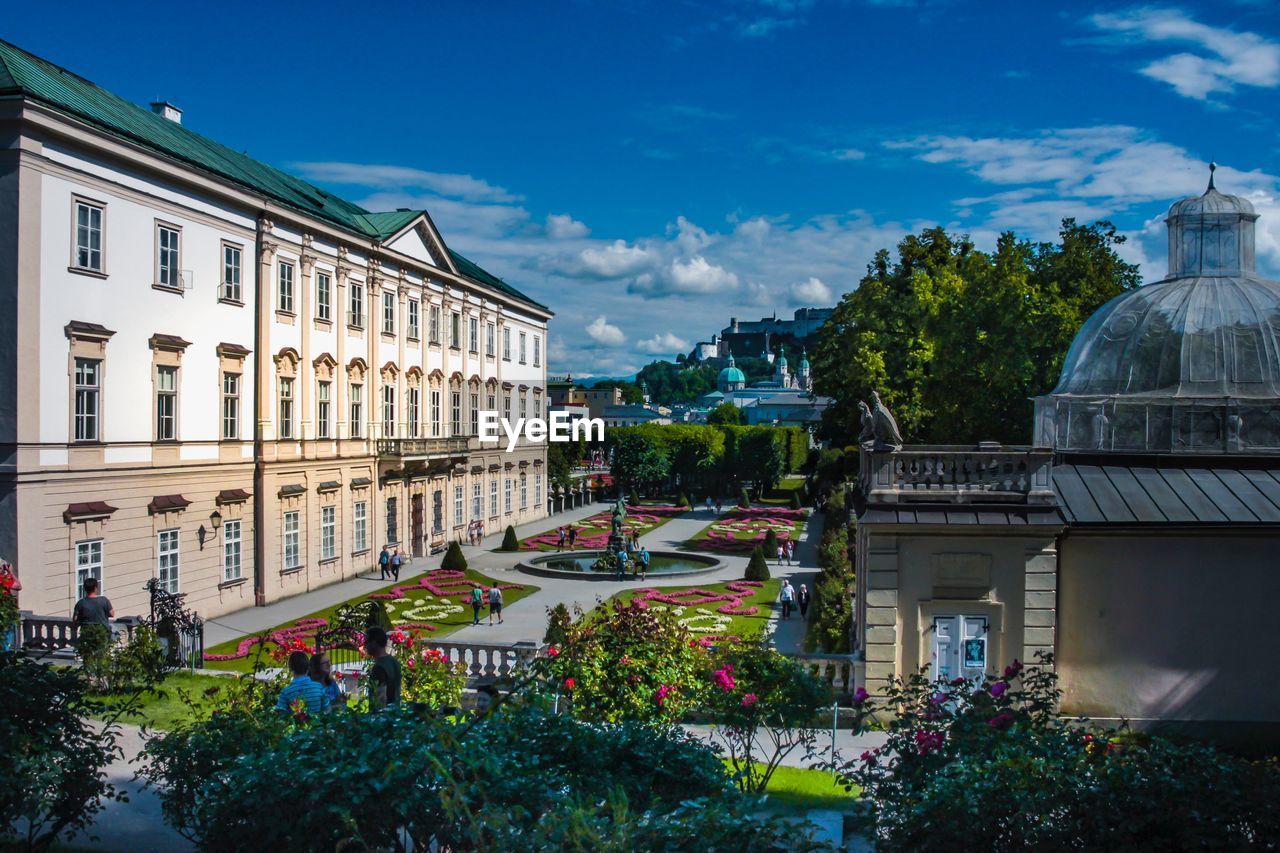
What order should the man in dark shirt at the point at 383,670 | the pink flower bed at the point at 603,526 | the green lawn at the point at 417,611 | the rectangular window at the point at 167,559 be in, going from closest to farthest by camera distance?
the man in dark shirt at the point at 383,670, the green lawn at the point at 417,611, the rectangular window at the point at 167,559, the pink flower bed at the point at 603,526

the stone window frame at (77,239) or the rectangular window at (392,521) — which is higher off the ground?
the stone window frame at (77,239)

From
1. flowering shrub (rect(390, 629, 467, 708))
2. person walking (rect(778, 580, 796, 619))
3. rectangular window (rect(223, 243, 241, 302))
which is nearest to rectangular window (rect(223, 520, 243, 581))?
rectangular window (rect(223, 243, 241, 302))

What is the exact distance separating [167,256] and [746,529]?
36618mm

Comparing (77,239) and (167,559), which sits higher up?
(77,239)

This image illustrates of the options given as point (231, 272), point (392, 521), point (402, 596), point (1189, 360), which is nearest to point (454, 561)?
point (392, 521)

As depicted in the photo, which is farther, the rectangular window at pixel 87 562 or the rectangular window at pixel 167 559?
the rectangular window at pixel 167 559

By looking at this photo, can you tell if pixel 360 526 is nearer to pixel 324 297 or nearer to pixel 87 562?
pixel 324 297

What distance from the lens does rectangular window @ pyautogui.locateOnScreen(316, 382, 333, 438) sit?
38.2 meters

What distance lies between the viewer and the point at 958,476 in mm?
17688

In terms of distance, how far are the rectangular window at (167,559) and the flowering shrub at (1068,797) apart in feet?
84.2

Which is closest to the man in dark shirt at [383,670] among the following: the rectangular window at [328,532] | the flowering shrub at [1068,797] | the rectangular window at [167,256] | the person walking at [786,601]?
the flowering shrub at [1068,797]

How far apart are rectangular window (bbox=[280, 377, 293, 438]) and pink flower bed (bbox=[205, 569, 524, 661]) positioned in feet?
21.0

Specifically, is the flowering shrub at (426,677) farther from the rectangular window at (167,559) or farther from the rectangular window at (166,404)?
the rectangular window at (166,404)

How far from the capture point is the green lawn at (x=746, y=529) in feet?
165
